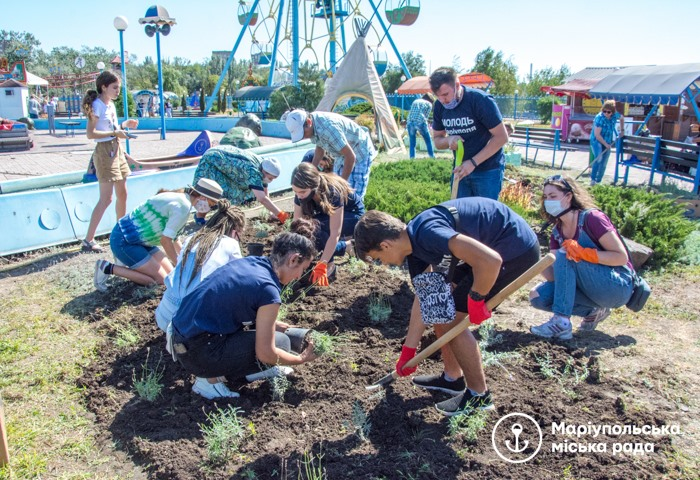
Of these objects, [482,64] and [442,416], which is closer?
[442,416]

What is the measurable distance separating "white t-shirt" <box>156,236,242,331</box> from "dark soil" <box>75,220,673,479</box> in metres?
0.41

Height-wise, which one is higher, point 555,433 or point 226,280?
point 226,280

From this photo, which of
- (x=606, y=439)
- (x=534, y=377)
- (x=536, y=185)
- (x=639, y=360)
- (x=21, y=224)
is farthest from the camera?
(x=536, y=185)

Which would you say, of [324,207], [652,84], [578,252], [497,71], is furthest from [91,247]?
[497,71]

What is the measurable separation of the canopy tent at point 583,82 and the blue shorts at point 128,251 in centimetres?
1830

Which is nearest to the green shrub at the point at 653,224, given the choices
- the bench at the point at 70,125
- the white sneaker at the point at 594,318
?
the white sneaker at the point at 594,318

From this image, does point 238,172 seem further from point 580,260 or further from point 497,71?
point 497,71

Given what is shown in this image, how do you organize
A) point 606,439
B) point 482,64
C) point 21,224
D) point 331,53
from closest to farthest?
point 606,439 < point 21,224 < point 331,53 < point 482,64

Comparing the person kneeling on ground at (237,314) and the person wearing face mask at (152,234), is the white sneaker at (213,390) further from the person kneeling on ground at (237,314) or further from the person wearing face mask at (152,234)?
the person wearing face mask at (152,234)

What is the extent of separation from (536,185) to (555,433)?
23.9 ft

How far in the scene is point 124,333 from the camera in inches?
156

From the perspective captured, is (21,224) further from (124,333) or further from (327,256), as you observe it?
(327,256)

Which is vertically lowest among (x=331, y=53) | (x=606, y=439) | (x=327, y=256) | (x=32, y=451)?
(x=32, y=451)

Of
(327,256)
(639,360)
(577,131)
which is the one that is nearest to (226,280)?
(327,256)
